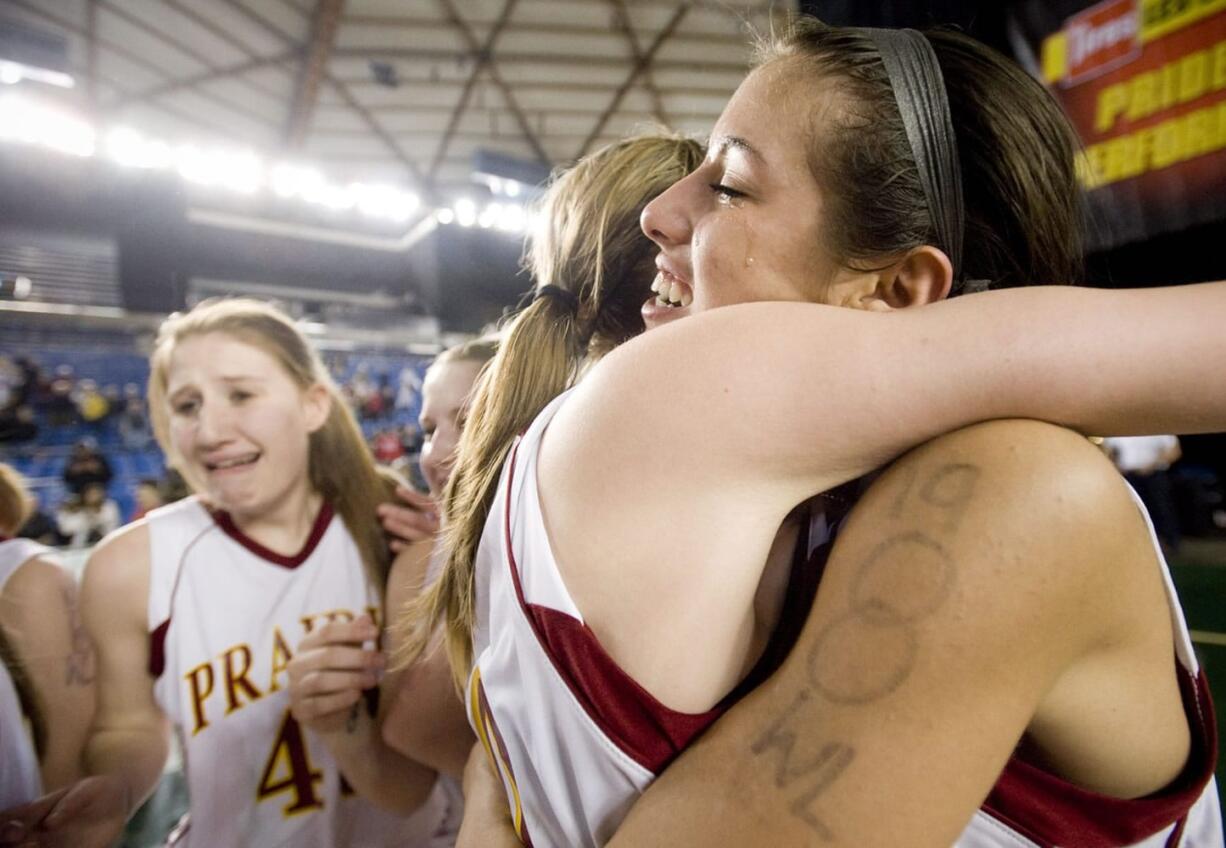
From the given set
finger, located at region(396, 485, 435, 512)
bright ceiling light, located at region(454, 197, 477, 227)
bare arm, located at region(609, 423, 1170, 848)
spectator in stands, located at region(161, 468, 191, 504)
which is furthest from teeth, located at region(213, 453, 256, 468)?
bright ceiling light, located at region(454, 197, 477, 227)

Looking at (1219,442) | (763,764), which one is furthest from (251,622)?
(1219,442)

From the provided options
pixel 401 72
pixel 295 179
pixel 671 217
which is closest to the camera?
pixel 671 217

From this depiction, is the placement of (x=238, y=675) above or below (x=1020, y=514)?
below

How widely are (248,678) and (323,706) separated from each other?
0.21 m

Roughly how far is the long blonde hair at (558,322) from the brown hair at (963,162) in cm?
33

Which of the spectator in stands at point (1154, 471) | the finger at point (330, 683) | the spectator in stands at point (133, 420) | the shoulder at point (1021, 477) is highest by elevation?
the shoulder at point (1021, 477)

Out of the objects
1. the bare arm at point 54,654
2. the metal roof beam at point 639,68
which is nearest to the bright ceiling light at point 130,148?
the bare arm at point 54,654

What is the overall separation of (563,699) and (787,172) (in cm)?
55

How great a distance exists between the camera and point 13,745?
117 cm

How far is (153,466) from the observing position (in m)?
1.62

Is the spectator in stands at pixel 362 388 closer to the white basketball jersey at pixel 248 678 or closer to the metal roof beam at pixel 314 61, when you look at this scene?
the white basketball jersey at pixel 248 678

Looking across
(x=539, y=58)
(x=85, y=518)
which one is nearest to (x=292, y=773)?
(x=85, y=518)

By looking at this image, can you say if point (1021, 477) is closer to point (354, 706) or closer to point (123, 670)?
point (354, 706)

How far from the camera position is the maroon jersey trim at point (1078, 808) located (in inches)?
20.1
